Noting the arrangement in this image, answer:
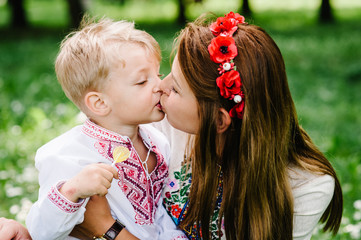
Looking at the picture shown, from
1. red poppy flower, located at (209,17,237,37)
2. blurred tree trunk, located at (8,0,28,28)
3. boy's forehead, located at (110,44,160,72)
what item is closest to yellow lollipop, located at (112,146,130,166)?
boy's forehead, located at (110,44,160,72)

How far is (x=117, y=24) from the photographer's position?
2309 millimetres

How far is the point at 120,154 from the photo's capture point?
2.12 metres

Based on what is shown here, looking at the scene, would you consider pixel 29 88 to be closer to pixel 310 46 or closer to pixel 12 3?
pixel 310 46

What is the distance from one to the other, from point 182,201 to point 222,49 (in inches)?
32.8

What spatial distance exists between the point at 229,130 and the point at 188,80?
0.33 metres

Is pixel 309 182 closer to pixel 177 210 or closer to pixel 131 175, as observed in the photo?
pixel 177 210

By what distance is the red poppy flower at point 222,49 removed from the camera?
6.60 feet

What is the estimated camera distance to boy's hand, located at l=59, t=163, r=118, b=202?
1855 millimetres

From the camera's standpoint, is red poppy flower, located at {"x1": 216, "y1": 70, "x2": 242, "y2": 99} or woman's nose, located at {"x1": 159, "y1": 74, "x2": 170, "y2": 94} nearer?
red poppy flower, located at {"x1": 216, "y1": 70, "x2": 242, "y2": 99}

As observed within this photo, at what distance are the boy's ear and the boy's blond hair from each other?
37mm

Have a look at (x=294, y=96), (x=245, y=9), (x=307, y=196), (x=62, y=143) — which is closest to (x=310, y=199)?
(x=307, y=196)

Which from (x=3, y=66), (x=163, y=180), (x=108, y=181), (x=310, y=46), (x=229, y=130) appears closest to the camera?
(x=108, y=181)

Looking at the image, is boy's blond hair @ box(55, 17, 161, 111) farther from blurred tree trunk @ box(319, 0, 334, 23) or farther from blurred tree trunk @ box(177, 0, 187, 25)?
blurred tree trunk @ box(177, 0, 187, 25)

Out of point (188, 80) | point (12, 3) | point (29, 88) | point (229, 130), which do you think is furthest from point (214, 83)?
point (12, 3)
